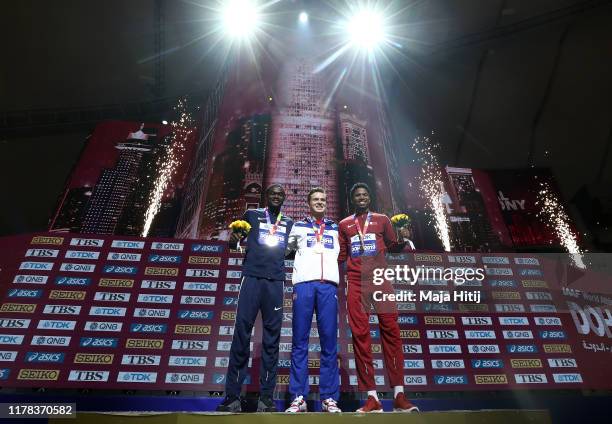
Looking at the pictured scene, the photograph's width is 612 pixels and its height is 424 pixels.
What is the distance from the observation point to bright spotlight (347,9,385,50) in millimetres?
7438

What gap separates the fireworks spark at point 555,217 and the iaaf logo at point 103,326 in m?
8.16

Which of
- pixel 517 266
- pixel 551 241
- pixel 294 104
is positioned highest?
pixel 294 104

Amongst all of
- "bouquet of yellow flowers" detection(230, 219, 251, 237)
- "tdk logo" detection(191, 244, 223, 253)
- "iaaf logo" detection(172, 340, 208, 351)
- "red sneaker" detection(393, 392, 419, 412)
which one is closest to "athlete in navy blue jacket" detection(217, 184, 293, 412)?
"bouquet of yellow flowers" detection(230, 219, 251, 237)

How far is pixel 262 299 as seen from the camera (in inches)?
120

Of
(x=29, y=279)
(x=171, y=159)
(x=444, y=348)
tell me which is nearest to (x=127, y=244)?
(x=29, y=279)

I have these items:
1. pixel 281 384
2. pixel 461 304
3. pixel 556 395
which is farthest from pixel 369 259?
pixel 556 395

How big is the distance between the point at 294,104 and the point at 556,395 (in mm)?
5922

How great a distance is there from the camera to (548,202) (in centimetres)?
810

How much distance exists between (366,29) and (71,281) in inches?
279

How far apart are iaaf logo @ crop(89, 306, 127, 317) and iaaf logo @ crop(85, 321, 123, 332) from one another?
0.30ft

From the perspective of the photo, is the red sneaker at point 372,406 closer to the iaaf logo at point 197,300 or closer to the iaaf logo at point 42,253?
the iaaf logo at point 197,300

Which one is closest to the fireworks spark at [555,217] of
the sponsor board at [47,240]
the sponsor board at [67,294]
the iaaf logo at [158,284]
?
the iaaf logo at [158,284]

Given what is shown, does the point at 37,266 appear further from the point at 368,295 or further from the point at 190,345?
the point at 368,295

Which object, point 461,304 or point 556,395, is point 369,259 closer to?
point 461,304
